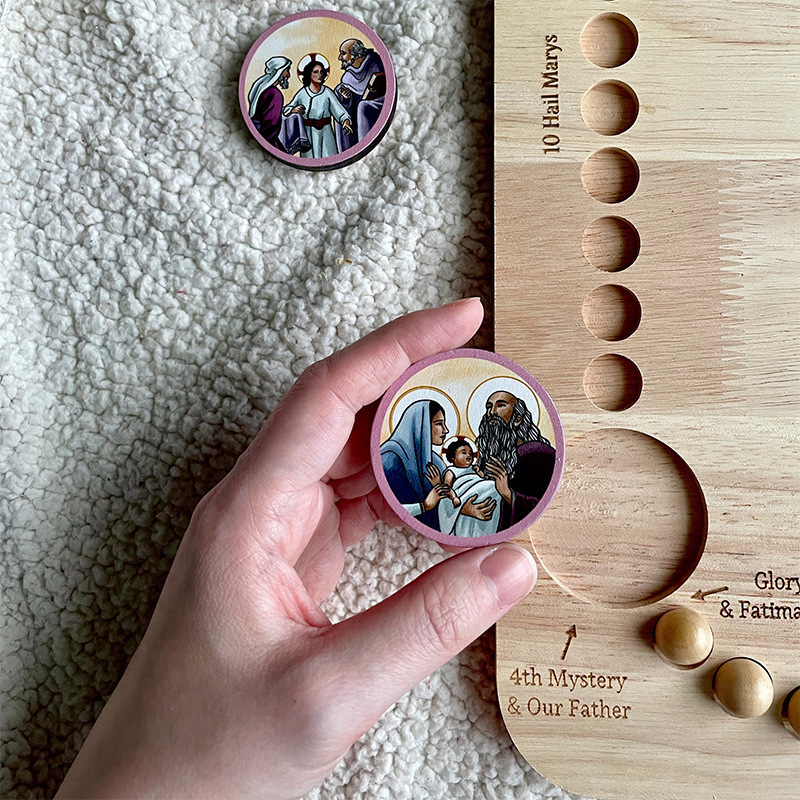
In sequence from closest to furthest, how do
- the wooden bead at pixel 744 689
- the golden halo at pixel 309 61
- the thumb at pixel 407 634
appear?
1. the thumb at pixel 407 634
2. the wooden bead at pixel 744 689
3. the golden halo at pixel 309 61

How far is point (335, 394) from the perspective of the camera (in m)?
0.53

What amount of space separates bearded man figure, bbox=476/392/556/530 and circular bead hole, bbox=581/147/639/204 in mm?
179

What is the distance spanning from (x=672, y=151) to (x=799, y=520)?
0.28 metres

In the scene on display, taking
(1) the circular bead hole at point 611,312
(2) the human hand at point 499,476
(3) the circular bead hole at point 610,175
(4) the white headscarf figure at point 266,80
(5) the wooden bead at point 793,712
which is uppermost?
(4) the white headscarf figure at point 266,80

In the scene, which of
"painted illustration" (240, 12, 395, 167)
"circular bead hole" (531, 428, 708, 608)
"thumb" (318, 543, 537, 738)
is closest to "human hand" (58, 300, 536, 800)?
"thumb" (318, 543, 537, 738)

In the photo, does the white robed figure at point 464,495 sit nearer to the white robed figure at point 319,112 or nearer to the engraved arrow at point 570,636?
the engraved arrow at point 570,636

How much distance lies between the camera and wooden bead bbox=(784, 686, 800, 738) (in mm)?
550

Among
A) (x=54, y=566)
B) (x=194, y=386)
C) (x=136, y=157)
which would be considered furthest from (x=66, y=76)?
(x=54, y=566)

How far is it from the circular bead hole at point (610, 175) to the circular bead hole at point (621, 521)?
0.58 ft

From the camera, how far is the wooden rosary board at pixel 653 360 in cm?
57

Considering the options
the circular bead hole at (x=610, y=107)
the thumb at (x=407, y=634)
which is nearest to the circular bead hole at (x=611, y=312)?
the circular bead hole at (x=610, y=107)

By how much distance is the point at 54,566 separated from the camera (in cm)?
63

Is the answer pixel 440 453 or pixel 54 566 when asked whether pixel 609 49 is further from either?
pixel 54 566

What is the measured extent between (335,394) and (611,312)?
0.22m
